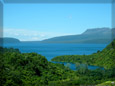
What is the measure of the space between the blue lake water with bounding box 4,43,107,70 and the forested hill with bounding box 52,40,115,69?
0.30 feet

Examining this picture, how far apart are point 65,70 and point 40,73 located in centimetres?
52

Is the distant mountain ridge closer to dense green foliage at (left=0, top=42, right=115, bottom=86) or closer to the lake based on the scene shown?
the lake

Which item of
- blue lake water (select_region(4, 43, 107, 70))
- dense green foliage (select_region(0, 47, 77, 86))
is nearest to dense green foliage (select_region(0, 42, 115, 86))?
dense green foliage (select_region(0, 47, 77, 86))

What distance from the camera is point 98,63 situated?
14.8ft

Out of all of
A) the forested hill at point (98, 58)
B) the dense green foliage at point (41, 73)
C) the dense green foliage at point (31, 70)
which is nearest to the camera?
the dense green foliage at point (41, 73)

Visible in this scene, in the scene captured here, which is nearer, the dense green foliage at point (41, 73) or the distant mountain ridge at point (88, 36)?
the dense green foliage at point (41, 73)

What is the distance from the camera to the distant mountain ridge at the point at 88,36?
4336mm

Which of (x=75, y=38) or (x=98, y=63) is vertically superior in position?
(x=75, y=38)

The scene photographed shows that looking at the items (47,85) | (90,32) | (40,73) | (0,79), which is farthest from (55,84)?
(90,32)

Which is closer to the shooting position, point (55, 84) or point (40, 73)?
point (55, 84)

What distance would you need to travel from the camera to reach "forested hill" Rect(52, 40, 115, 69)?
4275mm

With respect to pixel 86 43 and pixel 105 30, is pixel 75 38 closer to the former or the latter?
pixel 86 43

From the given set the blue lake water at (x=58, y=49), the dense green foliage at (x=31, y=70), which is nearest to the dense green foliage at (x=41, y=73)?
the dense green foliage at (x=31, y=70)

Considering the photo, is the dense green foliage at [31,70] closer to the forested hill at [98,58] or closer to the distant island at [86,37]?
the forested hill at [98,58]
